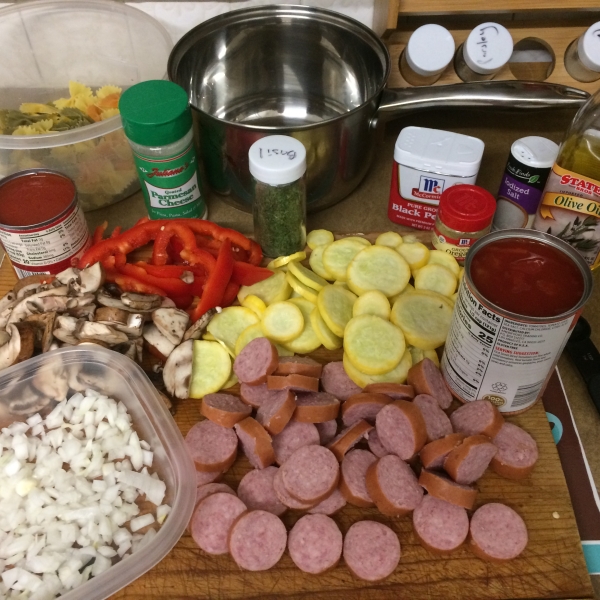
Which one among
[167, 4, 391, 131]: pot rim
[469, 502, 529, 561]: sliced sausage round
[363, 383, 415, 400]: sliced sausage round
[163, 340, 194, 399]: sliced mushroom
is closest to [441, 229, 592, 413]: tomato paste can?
[363, 383, 415, 400]: sliced sausage round

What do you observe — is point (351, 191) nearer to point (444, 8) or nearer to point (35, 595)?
point (444, 8)

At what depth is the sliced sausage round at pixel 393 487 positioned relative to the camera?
1.06 m

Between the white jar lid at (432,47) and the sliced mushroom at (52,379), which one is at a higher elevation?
the white jar lid at (432,47)

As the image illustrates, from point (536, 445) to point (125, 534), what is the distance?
30.5 inches

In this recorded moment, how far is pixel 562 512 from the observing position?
1.11m

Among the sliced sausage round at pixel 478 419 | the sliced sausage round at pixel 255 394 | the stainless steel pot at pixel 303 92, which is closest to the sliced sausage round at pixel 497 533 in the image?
the sliced sausage round at pixel 478 419

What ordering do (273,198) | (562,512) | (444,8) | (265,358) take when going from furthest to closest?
(444,8) < (273,198) < (265,358) < (562,512)

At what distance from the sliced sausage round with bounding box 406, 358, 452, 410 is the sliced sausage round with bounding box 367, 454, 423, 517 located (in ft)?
0.51

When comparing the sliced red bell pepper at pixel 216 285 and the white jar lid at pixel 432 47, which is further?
the white jar lid at pixel 432 47

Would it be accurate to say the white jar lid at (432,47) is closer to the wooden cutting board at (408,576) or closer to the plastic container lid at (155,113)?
the plastic container lid at (155,113)

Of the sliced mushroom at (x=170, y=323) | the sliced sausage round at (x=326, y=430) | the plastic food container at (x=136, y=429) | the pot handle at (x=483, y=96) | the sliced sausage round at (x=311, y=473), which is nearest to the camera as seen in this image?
the plastic food container at (x=136, y=429)

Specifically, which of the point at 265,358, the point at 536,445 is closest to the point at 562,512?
the point at 536,445

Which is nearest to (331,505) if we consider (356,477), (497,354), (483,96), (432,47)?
(356,477)

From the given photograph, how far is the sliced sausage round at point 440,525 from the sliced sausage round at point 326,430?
0.21 metres
